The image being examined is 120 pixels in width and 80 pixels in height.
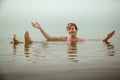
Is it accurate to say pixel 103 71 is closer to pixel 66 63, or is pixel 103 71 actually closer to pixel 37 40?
pixel 66 63

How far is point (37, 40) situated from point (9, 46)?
32cm

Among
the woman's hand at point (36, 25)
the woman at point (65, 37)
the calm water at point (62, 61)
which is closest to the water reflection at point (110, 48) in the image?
the calm water at point (62, 61)

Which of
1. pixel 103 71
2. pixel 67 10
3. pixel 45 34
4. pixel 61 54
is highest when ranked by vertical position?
pixel 67 10

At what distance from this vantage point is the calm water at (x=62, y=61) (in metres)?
3.21

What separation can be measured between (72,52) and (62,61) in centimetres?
15

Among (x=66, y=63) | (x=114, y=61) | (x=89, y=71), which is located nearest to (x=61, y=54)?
(x=66, y=63)

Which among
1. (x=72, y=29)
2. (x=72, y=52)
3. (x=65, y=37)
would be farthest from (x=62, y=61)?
(x=72, y=29)

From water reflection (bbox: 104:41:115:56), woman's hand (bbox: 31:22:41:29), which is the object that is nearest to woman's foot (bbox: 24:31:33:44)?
woman's hand (bbox: 31:22:41:29)

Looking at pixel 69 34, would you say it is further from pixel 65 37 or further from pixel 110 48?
pixel 110 48

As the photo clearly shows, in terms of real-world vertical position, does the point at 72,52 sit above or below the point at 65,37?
below

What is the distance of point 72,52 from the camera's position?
3270mm

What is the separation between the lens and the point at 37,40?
3.32 meters

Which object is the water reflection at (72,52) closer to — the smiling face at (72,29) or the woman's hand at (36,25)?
the smiling face at (72,29)

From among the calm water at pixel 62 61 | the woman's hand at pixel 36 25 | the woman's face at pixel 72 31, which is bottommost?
the calm water at pixel 62 61
